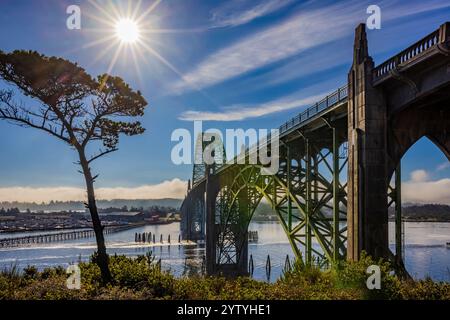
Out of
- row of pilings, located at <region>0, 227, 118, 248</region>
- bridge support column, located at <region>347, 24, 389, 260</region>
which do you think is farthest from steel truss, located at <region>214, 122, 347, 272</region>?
row of pilings, located at <region>0, 227, 118, 248</region>

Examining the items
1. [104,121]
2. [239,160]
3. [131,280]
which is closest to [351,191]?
[131,280]

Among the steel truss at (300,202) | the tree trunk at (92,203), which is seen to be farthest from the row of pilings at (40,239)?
the tree trunk at (92,203)

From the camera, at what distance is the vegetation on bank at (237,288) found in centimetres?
1184

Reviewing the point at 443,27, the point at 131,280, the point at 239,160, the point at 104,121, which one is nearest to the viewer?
the point at 443,27

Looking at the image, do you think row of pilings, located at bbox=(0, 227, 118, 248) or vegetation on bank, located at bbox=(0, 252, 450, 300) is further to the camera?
row of pilings, located at bbox=(0, 227, 118, 248)

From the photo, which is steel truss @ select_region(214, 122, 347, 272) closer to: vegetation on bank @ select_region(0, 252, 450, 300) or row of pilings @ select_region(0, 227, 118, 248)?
vegetation on bank @ select_region(0, 252, 450, 300)

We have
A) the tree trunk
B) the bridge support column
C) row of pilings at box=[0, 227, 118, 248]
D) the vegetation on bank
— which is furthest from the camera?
row of pilings at box=[0, 227, 118, 248]

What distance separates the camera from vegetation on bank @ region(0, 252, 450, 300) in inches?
466

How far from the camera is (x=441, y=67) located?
47.3 ft

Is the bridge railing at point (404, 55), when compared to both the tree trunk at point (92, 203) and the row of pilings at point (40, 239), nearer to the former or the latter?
the tree trunk at point (92, 203)

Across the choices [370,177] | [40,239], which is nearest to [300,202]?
[370,177]
